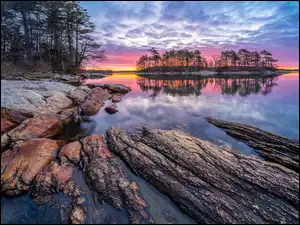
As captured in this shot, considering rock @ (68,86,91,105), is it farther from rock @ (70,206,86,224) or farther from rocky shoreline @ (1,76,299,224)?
rock @ (70,206,86,224)

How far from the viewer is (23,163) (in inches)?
191

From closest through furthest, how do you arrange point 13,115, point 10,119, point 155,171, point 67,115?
point 155,171, point 10,119, point 13,115, point 67,115

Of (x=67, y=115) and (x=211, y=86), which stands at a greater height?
(x=211, y=86)

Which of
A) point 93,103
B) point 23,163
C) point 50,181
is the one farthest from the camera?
point 93,103

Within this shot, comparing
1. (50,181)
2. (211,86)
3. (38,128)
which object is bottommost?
(50,181)

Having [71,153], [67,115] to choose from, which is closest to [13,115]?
[67,115]

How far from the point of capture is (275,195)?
412cm

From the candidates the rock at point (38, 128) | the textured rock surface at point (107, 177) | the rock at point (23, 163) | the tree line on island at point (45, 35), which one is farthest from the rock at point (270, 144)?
the tree line on island at point (45, 35)

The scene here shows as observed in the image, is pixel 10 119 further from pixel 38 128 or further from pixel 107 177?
pixel 107 177

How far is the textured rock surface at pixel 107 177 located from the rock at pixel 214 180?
20.8 inches

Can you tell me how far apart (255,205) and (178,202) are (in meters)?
1.87

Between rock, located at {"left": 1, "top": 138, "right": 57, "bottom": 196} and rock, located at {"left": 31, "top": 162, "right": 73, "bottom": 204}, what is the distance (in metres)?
0.24

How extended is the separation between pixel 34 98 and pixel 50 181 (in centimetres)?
646

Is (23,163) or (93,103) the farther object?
(93,103)
